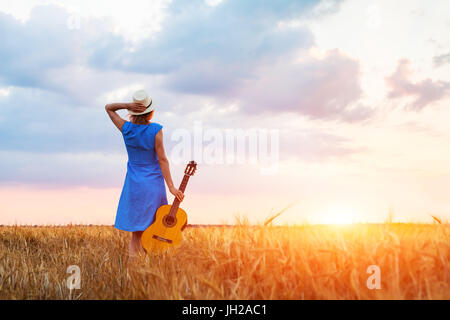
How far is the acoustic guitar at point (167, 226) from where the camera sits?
545cm

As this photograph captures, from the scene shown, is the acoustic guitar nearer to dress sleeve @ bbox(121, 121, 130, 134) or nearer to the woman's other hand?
the woman's other hand

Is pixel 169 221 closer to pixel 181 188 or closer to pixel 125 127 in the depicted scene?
pixel 181 188

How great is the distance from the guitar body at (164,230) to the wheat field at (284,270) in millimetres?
388

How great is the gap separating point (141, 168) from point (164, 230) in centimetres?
92

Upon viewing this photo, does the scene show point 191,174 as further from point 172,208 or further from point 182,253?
point 182,253

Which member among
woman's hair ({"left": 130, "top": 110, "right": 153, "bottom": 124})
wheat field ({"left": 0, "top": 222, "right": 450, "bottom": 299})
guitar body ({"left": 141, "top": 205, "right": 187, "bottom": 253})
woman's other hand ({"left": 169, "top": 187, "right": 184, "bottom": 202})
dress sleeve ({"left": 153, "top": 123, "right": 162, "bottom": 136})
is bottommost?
wheat field ({"left": 0, "top": 222, "right": 450, "bottom": 299})

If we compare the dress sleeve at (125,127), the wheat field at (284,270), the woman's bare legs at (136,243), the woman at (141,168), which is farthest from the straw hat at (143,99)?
the wheat field at (284,270)

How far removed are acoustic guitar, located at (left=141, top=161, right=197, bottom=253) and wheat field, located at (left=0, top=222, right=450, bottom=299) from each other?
1.29 feet

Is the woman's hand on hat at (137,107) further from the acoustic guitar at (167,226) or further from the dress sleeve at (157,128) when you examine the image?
the acoustic guitar at (167,226)

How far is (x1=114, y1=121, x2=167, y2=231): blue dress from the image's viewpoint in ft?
18.3

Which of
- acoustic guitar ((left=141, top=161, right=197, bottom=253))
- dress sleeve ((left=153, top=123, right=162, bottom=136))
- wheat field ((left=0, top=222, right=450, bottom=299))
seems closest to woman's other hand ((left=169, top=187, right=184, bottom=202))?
acoustic guitar ((left=141, top=161, right=197, bottom=253))
